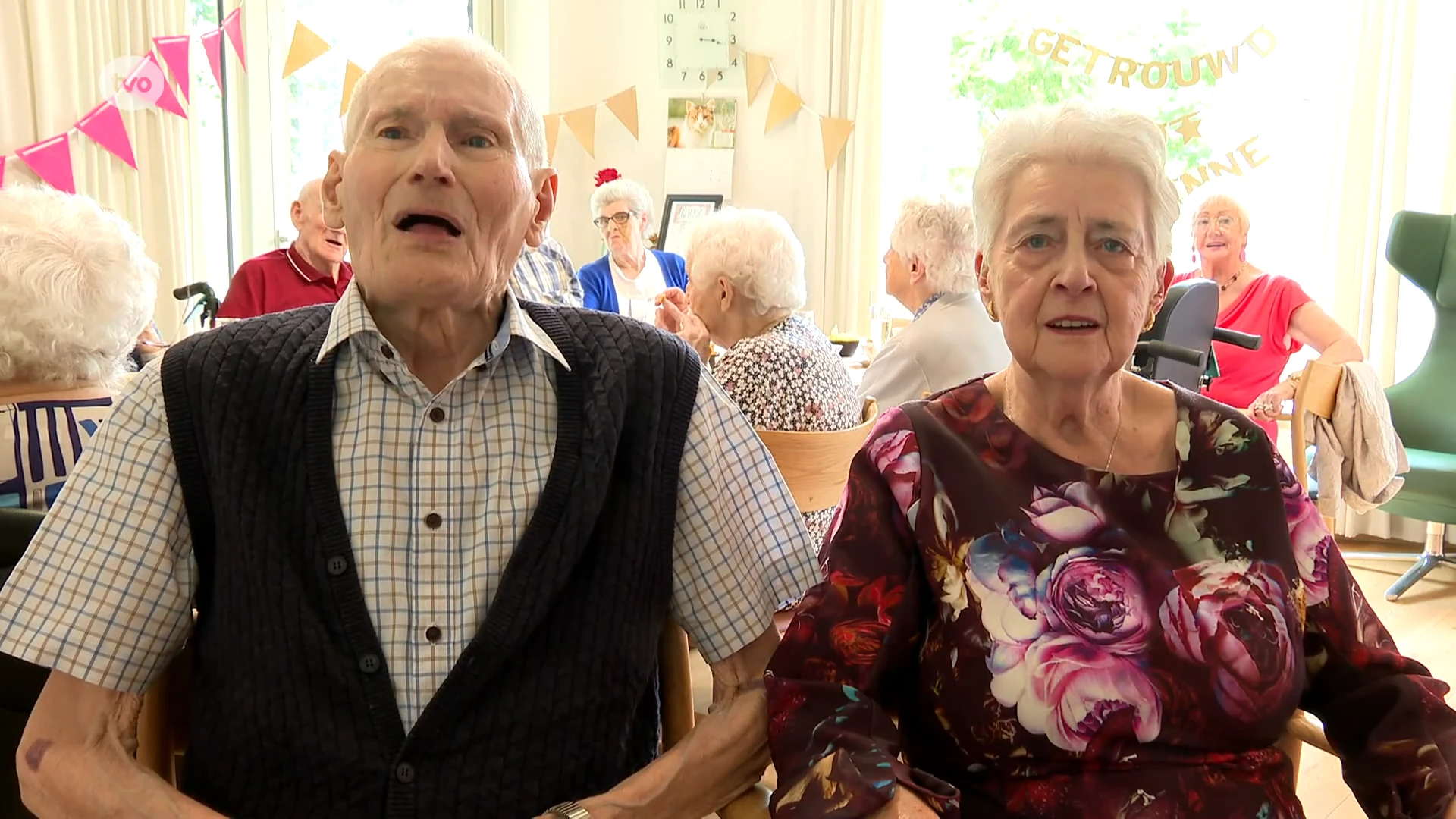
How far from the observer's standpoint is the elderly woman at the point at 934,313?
8.40ft

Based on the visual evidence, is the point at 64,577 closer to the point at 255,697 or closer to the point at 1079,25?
the point at 255,697

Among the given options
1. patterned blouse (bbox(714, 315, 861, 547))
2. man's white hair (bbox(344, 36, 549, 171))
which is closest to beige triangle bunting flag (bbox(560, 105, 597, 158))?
patterned blouse (bbox(714, 315, 861, 547))

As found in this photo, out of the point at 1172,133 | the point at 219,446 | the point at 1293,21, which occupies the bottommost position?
the point at 219,446

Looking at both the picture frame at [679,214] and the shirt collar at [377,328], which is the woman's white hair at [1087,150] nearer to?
the shirt collar at [377,328]

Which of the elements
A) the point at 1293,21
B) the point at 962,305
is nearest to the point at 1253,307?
the point at 1293,21

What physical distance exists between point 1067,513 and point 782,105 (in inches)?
172

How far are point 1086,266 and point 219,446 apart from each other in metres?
0.93

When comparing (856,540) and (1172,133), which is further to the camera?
(1172,133)

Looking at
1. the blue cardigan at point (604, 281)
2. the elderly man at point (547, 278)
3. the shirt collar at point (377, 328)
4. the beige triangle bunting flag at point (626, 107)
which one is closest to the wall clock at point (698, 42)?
the beige triangle bunting flag at point (626, 107)

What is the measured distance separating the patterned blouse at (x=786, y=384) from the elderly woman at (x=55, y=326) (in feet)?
3.52

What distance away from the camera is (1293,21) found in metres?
4.27

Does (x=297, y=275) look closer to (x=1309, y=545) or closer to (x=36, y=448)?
(x=36, y=448)

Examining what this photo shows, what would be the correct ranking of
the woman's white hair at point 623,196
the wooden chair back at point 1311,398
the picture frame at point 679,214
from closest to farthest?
the wooden chair back at point 1311,398
the woman's white hair at point 623,196
the picture frame at point 679,214

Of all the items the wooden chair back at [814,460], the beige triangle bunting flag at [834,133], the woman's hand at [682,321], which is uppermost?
the beige triangle bunting flag at [834,133]
